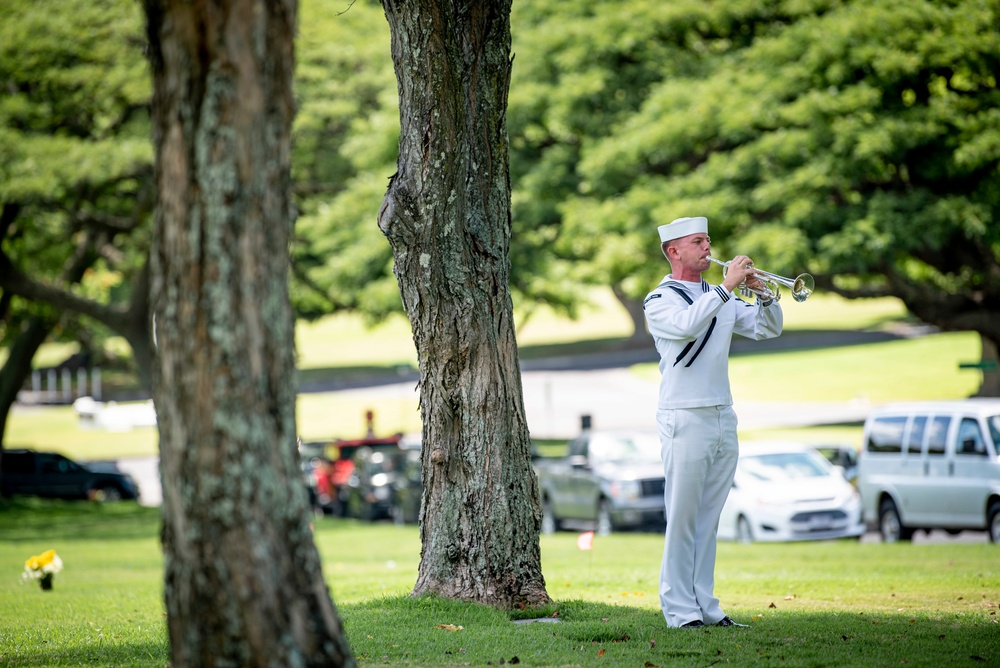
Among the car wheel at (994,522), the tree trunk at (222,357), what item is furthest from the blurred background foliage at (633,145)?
the tree trunk at (222,357)

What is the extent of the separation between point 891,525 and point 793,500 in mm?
1535

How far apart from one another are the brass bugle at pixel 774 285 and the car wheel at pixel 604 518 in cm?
1318

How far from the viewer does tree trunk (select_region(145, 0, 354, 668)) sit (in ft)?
13.4

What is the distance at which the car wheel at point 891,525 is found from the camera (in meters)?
17.6

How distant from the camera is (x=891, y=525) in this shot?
1775 cm

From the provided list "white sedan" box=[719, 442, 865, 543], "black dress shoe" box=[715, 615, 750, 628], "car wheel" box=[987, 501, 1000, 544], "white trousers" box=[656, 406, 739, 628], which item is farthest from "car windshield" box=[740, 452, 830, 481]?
"white trousers" box=[656, 406, 739, 628]

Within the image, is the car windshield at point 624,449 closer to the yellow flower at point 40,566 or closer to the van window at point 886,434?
the van window at point 886,434

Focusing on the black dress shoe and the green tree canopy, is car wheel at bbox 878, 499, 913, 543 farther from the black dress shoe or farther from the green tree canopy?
the black dress shoe

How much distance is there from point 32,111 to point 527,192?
392 inches

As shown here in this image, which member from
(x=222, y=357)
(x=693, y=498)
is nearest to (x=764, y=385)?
(x=693, y=498)

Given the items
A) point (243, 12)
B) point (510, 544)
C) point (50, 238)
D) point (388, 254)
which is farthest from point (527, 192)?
point (243, 12)

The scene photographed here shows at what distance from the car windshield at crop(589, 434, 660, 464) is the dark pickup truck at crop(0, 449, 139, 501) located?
16.8 metres

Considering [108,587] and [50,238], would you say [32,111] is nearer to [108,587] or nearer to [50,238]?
[50,238]

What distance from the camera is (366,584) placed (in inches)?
443
